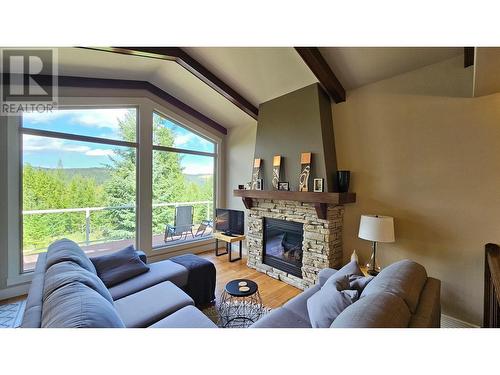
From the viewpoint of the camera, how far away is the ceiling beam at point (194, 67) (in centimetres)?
281

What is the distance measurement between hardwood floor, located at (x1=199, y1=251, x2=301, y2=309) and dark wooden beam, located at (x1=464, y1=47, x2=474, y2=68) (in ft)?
10.8

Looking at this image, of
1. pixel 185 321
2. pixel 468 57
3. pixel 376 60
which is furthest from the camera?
pixel 376 60

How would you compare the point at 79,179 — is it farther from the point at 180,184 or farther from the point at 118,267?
the point at 118,267

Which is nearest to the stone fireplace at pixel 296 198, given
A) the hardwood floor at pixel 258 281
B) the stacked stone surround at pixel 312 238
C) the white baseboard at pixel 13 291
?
the stacked stone surround at pixel 312 238

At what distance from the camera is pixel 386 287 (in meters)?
1.41

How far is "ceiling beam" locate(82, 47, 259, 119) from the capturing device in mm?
2812

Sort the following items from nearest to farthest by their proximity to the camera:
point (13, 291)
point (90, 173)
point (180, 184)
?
point (13, 291), point (90, 173), point (180, 184)

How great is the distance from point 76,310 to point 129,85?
379 centimetres

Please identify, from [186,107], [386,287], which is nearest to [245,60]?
[186,107]

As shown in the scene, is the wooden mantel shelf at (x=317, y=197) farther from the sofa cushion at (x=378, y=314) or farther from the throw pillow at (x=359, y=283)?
the sofa cushion at (x=378, y=314)

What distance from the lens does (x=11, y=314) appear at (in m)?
2.57

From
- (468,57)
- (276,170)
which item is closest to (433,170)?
(468,57)
